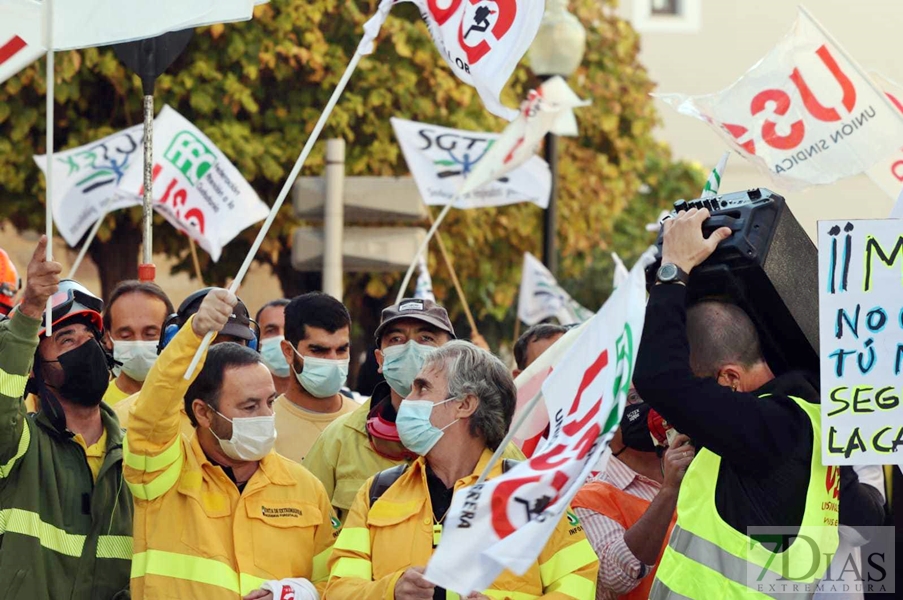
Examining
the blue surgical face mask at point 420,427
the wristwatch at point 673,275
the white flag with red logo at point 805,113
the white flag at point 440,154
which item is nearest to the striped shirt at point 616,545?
the blue surgical face mask at point 420,427

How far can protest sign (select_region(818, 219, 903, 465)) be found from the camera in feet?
14.0

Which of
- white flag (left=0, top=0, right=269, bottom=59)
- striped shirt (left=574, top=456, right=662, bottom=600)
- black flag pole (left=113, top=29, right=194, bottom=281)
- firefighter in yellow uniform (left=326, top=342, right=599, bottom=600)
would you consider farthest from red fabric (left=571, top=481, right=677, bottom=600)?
black flag pole (left=113, top=29, right=194, bottom=281)

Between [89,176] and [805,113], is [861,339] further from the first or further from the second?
[89,176]

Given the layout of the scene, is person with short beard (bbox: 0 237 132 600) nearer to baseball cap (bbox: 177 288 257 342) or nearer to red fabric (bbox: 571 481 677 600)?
baseball cap (bbox: 177 288 257 342)

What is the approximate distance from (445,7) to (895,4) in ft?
93.9

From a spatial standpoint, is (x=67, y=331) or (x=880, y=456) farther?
(x=67, y=331)

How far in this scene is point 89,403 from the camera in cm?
555

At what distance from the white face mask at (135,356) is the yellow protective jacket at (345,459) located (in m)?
0.99

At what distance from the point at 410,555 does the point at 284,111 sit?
10802 millimetres

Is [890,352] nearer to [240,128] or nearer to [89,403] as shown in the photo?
[89,403]

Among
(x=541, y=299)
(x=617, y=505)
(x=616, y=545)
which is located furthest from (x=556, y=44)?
(x=616, y=545)

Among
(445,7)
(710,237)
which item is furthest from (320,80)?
(710,237)

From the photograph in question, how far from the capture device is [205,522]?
5.21 meters

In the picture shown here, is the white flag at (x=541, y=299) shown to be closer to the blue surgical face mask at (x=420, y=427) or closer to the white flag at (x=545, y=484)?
the blue surgical face mask at (x=420, y=427)
